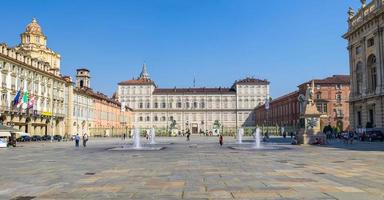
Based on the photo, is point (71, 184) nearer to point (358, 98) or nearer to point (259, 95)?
point (358, 98)

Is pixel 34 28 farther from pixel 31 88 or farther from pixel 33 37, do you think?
pixel 31 88

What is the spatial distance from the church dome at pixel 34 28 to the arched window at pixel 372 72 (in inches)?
2703

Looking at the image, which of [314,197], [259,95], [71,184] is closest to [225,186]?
[314,197]

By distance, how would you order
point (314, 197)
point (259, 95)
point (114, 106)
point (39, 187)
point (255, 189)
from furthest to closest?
point (259, 95)
point (114, 106)
point (39, 187)
point (255, 189)
point (314, 197)

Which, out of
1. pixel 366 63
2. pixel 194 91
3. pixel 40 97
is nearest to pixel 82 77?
pixel 194 91

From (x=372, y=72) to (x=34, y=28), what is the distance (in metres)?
70.4

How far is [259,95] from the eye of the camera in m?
158

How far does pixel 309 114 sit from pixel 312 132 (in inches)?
89.9

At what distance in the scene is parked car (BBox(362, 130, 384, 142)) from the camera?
50.3 meters

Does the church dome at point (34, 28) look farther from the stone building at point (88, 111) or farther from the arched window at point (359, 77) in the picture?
the arched window at point (359, 77)

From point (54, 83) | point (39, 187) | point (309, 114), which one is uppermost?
point (54, 83)

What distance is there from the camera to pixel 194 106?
161m

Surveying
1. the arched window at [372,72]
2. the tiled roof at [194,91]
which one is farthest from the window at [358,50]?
the tiled roof at [194,91]

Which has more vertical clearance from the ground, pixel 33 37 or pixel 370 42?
pixel 33 37
